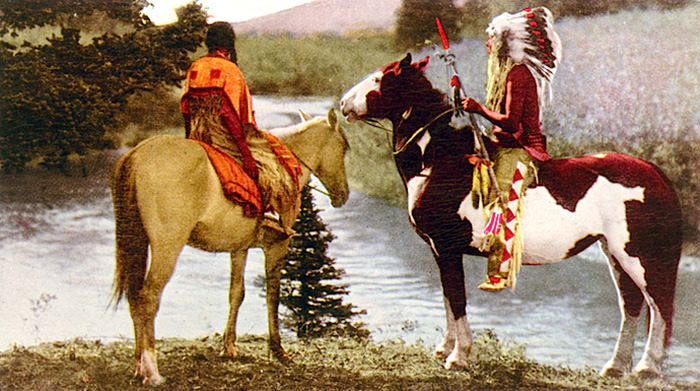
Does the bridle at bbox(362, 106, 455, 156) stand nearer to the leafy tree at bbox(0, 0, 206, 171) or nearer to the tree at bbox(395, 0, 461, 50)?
the tree at bbox(395, 0, 461, 50)

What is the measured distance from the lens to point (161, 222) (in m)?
3.99

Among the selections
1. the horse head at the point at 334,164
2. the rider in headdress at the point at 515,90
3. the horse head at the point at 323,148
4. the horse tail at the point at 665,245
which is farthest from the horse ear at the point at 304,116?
the horse tail at the point at 665,245

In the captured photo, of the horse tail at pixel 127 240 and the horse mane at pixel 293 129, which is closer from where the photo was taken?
the horse tail at pixel 127 240

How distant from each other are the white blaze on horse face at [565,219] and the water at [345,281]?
259 mm

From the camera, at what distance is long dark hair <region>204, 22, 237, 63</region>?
4469 millimetres

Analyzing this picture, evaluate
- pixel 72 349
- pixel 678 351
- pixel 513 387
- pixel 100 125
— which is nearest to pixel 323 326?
pixel 513 387

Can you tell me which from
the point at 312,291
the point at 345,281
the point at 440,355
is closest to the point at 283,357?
the point at 312,291

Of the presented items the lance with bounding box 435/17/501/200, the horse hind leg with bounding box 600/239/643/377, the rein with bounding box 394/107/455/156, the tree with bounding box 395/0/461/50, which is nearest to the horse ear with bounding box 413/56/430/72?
the lance with bounding box 435/17/501/200

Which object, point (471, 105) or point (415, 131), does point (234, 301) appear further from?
point (471, 105)

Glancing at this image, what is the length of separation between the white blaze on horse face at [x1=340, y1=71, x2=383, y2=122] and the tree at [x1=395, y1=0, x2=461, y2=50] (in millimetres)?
386

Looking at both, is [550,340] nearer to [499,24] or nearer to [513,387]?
[513,387]

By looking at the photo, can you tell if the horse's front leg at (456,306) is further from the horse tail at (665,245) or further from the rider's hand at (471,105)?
the horse tail at (665,245)

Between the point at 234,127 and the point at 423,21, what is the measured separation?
4.26 ft

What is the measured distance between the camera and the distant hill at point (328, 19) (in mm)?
4703
